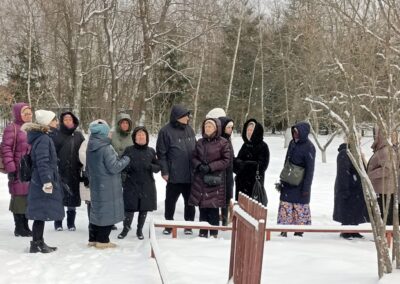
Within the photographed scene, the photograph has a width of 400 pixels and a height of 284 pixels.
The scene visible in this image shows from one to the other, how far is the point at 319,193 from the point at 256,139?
5312 mm

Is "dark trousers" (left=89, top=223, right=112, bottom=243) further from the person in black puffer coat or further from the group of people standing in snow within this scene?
the person in black puffer coat

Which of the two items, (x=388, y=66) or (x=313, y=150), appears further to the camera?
(x=313, y=150)

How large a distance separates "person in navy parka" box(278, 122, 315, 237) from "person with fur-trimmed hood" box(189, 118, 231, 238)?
0.93m

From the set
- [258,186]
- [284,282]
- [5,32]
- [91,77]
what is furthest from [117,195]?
[5,32]

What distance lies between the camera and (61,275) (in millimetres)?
5246

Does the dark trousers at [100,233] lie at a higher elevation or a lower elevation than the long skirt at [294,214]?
lower

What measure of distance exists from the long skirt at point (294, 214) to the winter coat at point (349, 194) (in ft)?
1.66

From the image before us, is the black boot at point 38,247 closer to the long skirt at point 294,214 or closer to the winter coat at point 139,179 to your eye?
the winter coat at point 139,179

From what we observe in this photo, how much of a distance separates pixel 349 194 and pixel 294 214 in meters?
0.83

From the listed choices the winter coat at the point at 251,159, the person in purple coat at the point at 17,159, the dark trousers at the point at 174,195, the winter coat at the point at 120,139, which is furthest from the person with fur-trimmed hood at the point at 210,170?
the person in purple coat at the point at 17,159

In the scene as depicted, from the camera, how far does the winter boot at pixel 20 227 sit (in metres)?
7.09

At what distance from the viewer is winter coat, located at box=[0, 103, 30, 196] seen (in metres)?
6.98

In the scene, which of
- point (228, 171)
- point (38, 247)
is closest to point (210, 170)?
point (228, 171)

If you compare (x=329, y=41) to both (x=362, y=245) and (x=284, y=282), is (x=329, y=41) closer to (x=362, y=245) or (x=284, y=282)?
(x=284, y=282)
